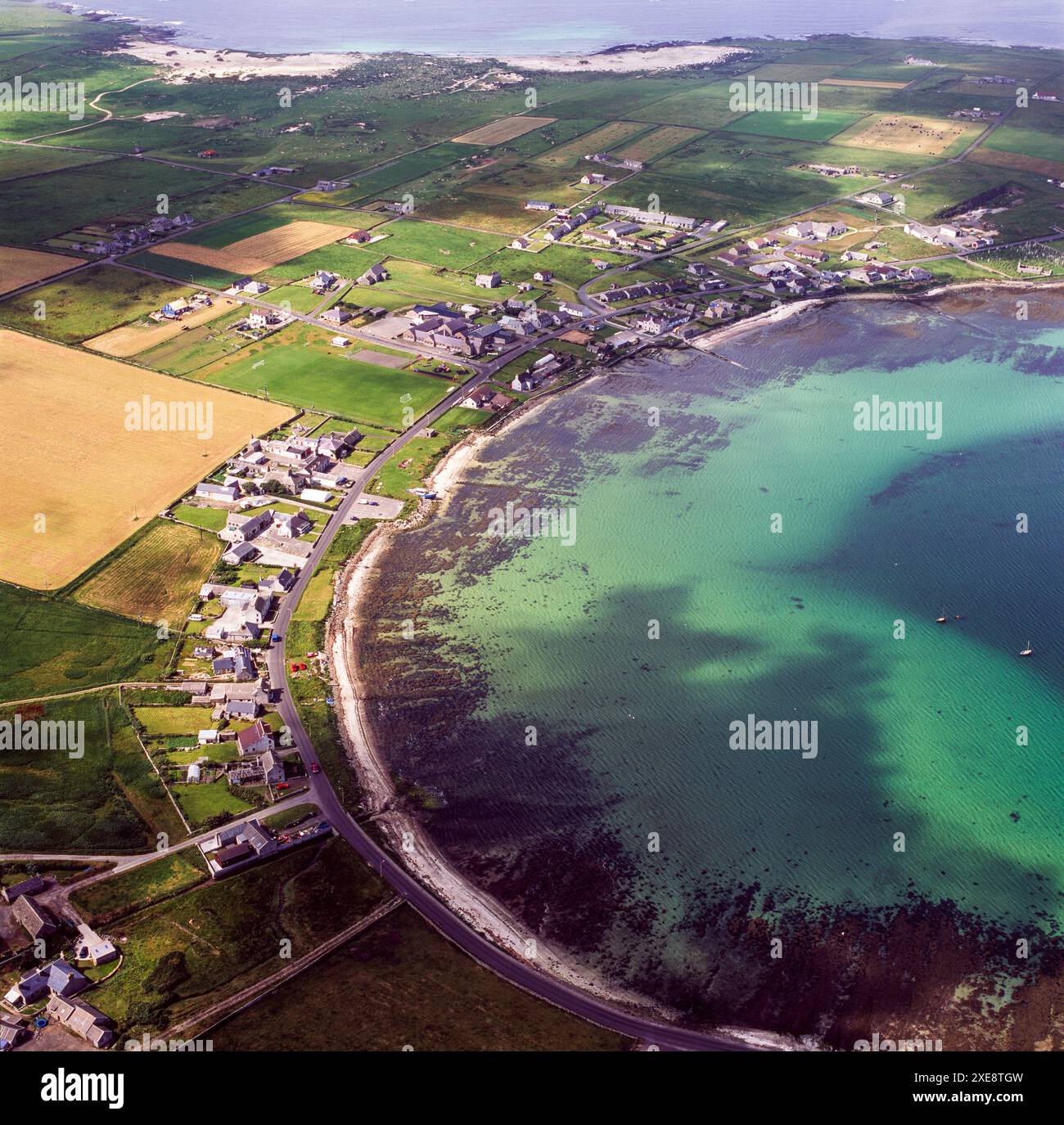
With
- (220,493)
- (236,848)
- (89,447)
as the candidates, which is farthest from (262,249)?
(236,848)

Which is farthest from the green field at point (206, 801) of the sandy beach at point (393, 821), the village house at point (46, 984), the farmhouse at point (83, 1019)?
the farmhouse at point (83, 1019)

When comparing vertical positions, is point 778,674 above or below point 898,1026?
above

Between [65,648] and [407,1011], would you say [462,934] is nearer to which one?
[407,1011]

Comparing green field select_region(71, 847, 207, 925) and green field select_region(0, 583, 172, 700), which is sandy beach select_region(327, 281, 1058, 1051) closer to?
green field select_region(71, 847, 207, 925)

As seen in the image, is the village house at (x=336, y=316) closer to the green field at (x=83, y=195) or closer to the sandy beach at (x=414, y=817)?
the sandy beach at (x=414, y=817)

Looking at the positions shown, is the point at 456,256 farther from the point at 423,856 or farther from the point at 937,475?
the point at 423,856

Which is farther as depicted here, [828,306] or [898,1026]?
[828,306]
